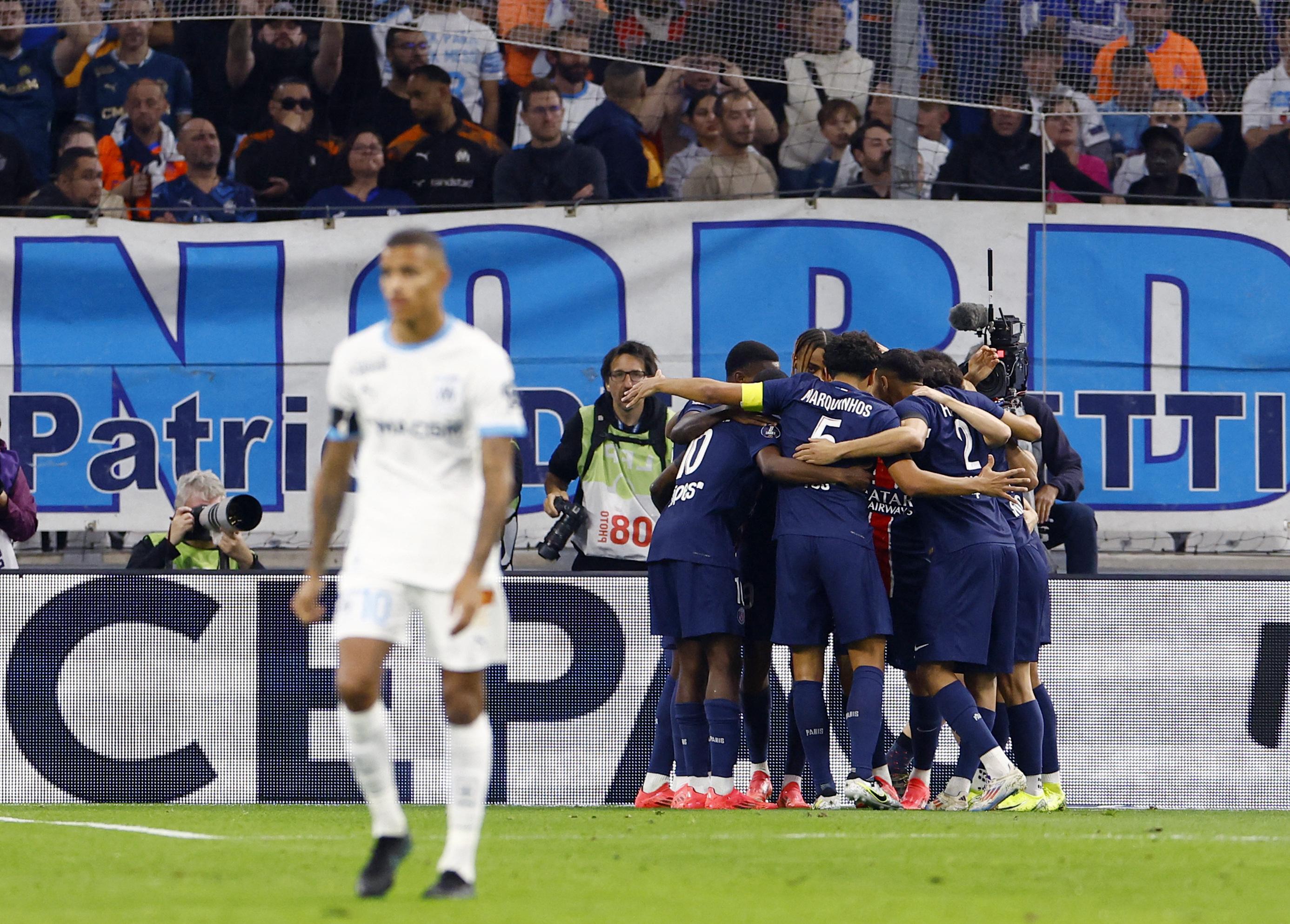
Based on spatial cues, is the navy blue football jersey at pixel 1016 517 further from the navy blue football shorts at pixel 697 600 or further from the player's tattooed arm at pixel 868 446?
the navy blue football shorts at pixel 697 600

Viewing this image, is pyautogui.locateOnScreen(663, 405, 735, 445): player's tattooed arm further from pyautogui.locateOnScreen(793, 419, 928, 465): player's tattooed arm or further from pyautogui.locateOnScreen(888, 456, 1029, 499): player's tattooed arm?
pyautogui.locateOnScreen(888, 456, 1029, 499): player's tattooed arm

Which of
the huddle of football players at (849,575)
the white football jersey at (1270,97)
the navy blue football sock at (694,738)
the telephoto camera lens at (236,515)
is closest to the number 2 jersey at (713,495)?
the huddle of football players at (849,575)

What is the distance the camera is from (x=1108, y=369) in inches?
433

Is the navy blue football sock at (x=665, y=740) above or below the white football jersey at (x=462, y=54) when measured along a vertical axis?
below

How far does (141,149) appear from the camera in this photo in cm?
1183

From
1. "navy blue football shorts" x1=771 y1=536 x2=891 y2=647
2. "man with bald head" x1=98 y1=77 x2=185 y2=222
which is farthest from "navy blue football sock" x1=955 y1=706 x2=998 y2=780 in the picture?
"man with bald head" x1=98 y1=77 x2=185 y2=222

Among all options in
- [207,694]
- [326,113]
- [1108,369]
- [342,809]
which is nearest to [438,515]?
[342,809]

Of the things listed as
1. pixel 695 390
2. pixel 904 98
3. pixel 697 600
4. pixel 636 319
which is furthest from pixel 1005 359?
pixel 904 98

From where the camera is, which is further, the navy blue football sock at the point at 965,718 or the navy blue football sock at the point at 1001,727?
the navy blue football sock at the point at 1001,727

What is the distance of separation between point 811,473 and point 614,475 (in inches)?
85.1

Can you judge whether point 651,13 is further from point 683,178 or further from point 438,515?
point 438,515

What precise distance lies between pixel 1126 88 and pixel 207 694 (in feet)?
22.4

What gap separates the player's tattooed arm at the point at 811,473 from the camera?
7672 millimetres

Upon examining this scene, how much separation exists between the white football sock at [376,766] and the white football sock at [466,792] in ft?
0.50
